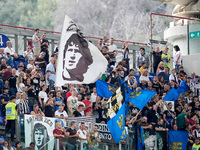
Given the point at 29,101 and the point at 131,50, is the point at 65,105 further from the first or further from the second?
the point at 131,50

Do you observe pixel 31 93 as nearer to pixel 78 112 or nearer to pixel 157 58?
pixel 78 112

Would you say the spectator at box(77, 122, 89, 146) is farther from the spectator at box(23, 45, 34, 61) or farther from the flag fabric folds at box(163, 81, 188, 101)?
the spectator at box(23, 45, 34, 61)

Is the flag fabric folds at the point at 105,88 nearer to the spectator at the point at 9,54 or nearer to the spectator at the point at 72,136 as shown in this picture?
the spectator at the point at 72,136

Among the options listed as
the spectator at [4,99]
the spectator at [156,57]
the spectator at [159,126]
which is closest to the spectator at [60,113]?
the spectator at [4,99]

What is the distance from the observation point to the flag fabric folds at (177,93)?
69.4 feet

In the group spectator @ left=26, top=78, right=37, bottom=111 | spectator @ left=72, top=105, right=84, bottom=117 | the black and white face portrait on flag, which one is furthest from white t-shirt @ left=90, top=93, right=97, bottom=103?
the black and white face portrait on flag

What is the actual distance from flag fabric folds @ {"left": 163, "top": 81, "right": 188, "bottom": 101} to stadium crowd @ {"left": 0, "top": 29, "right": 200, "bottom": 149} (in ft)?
0.56

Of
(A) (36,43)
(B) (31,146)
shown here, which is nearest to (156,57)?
(A) (36,43)

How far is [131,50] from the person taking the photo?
27812 millimetres

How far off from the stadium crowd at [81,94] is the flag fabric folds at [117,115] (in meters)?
1.31

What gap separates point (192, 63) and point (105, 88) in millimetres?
10887

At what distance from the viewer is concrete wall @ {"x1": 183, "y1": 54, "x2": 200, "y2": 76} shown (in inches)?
1065

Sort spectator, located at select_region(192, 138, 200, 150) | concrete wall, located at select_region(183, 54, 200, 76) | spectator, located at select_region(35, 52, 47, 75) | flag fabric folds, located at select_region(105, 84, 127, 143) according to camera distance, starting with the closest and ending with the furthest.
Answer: flag fabric folds, located at select_region(105, 84, 127, 143), spectator, located at select_region(192, 138, 200, 150), spectator, located at select_region(35, 52, 47, 75), concrete wall, located at select_region(183, 54, 200, 76)

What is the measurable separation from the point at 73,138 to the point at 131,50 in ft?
41.7
